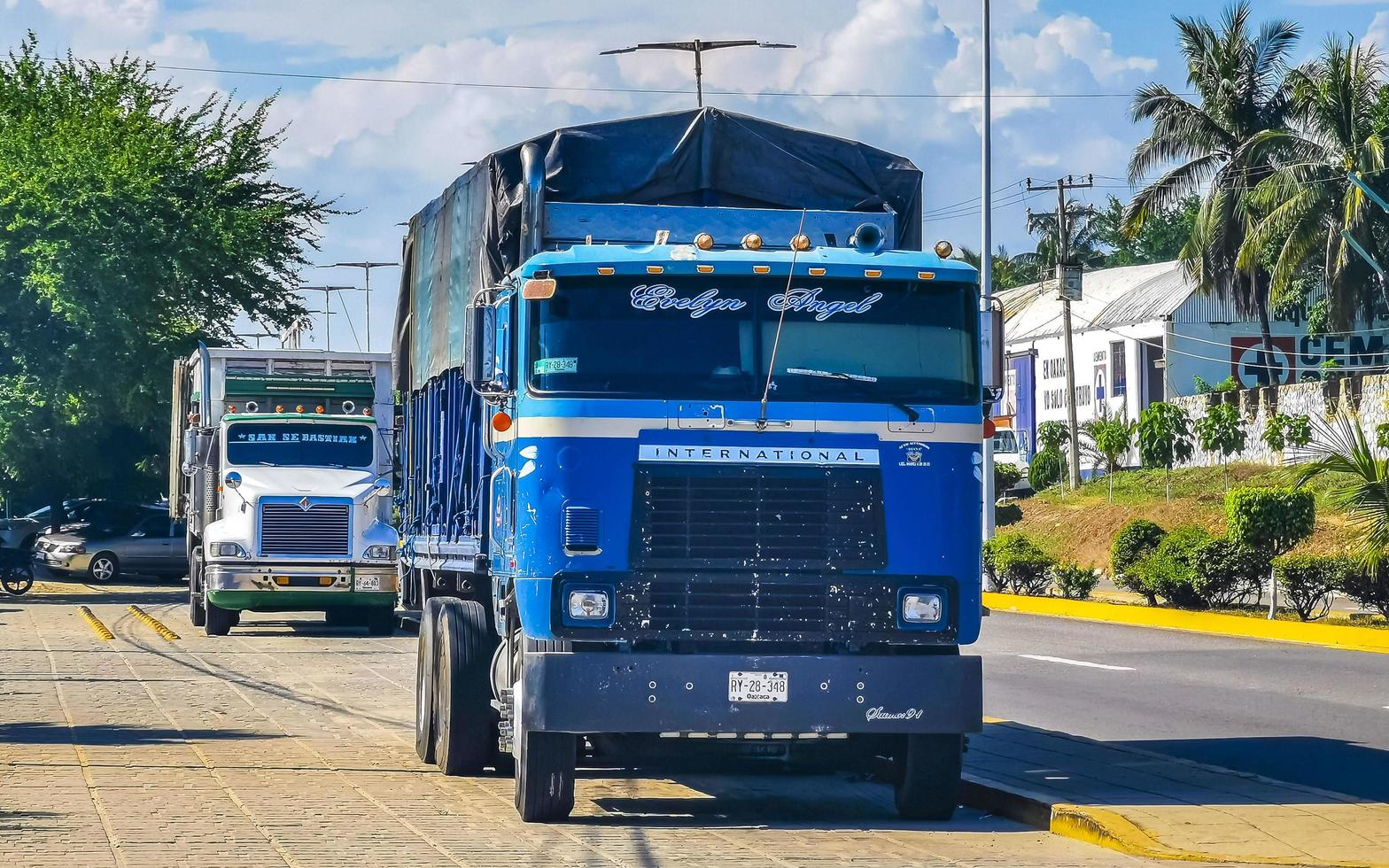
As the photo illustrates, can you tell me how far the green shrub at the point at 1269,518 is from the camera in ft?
84.9

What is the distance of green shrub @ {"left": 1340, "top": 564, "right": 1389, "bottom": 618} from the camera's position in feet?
75.4

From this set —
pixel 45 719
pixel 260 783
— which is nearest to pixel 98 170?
pixel 45 719

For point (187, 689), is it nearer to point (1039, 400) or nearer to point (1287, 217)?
point (1287, 217)

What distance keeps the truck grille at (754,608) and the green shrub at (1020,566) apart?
23.5 metres

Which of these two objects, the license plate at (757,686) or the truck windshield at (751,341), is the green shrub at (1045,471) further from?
the license plate at (757,686)

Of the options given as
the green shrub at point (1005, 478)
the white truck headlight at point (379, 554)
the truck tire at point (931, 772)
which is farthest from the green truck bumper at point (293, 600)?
the green shrub at point (1005, 478)

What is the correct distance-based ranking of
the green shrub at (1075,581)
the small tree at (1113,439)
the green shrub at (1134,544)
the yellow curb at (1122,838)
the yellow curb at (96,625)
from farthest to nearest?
the small tree at (1113,439) → the green shrub at (1075,581) → the green shrub at (1134,544) → the yellow curb at (96,625) → the yellow curb at (1122,838)

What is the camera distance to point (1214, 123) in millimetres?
60594

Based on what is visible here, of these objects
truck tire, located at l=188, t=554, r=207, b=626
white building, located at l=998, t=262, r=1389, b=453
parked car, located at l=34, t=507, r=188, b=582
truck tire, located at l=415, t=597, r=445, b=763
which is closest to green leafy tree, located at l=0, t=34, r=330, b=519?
parked car, located at l=34, t=507, r=188, b=582

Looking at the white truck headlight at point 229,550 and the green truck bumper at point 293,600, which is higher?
the white truck headlight at point 229,550

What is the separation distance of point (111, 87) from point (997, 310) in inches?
1347

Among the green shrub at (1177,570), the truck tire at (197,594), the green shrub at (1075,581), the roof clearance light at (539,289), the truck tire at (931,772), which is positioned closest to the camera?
the roof clearance light at (539,289)

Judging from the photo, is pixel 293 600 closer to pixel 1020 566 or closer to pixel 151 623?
pixel 151 623

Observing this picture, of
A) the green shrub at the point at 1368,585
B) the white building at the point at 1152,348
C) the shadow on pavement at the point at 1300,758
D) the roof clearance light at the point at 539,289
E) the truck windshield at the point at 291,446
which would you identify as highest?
the white building at the point at 1152,348
